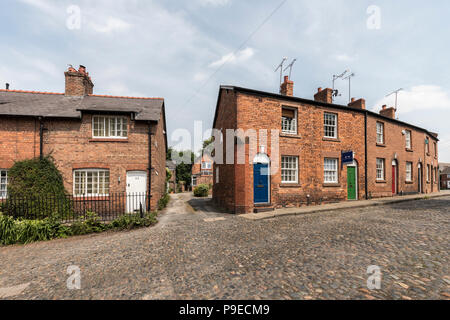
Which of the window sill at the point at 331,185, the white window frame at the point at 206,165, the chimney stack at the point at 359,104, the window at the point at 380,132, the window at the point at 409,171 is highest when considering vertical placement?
the chimney stack at the point at 359,104

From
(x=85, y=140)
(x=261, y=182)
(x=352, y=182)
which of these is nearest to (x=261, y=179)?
(x=261, y=182)

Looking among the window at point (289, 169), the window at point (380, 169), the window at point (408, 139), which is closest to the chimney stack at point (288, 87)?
the window at point (289, 169)

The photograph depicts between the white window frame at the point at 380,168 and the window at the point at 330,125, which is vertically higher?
the window at the point at 330,125

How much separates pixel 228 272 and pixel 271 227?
13.3 feet

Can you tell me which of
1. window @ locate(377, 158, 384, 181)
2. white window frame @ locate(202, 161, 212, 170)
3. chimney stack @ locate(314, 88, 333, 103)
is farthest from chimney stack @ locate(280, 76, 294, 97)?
white window frame @ locate(202, 161, 212, 170)

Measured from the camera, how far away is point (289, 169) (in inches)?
473

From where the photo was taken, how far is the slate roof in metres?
10.8

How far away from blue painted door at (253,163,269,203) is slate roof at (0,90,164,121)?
21.6 feet

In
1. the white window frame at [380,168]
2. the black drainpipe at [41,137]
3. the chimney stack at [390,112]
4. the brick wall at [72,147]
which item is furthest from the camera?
the chimney stack at [390,112]

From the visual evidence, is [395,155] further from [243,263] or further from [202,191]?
[202,191]

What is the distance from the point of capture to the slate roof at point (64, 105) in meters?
10.8

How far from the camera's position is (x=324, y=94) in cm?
1395

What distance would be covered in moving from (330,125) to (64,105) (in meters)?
16.9

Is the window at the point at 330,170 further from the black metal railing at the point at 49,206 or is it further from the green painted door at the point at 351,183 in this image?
the black metal railing at the point at 49,206
